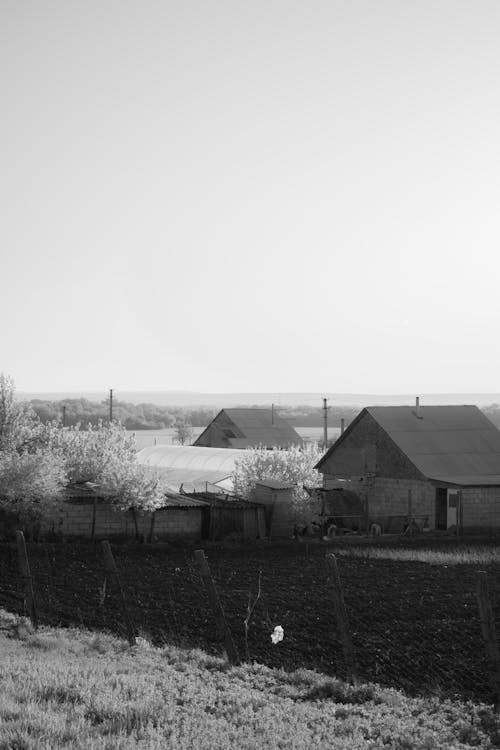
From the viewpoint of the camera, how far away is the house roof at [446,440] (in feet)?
149

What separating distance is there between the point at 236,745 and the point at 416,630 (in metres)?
9.64

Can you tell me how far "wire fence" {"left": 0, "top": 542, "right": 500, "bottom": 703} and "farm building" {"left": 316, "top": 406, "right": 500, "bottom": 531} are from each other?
1192 centimetres

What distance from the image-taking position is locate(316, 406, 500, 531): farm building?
1709 inches

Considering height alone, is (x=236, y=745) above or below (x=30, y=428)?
below

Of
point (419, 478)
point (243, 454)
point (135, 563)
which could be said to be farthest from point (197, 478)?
point (135, 563)

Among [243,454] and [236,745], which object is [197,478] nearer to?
[243,454]

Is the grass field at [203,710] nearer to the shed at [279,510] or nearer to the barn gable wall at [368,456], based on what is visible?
the shed at [279,510]

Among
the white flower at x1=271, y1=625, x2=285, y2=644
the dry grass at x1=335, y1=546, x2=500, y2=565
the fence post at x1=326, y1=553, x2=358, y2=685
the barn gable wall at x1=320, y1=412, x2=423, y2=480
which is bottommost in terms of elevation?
the dry grass at x1=335, y1=546, x2=500, y2=565

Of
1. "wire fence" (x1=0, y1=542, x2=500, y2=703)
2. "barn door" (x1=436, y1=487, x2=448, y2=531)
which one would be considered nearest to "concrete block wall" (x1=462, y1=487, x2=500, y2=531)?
"barn door" (x1=436, y1=487, x2=448, y2=531)

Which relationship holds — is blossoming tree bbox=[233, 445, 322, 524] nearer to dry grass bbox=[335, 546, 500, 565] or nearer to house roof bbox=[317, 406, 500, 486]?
house roof bbox=[317, 406, 500, 486]

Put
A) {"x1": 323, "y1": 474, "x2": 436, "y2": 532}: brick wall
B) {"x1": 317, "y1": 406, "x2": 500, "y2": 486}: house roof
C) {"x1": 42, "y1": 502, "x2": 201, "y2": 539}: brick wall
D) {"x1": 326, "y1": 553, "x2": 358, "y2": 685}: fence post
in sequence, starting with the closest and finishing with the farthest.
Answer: {"x1": 326, "y1": 553, "x2": 358, "y2": 685}: fence post
{"x1": 42, "y1": 502, "x2": 201, "y2": 539}: brick wall
{"x1": 323, "y1": 474, "x2": 436, "y2": 532}: brick wall
{"x1": 317, "y1": 406, "x2": 500, "y2": 486}: house roof

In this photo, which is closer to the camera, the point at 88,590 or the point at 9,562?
the point at 88,590

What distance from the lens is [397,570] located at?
29625 mm

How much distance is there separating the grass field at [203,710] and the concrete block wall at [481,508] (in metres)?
29.7
